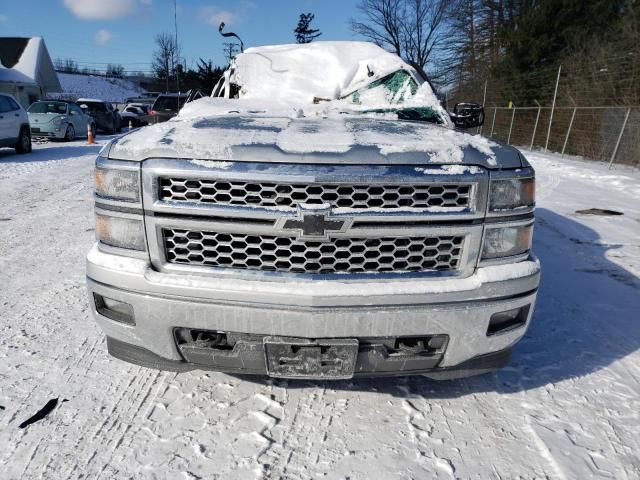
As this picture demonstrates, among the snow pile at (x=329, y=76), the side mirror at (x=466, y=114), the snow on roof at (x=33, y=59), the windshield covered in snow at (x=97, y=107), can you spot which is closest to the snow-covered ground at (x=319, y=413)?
the side mirror at (x=466, y=114)

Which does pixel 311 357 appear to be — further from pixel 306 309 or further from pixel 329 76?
→ pixel 329 76

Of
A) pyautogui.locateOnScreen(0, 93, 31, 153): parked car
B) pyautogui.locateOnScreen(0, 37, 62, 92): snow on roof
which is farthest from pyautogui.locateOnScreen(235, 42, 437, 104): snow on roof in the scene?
pyautogui.locateOnScreen(0, 37, 62, 92): snow on roof

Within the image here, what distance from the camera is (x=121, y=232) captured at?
2006 mm

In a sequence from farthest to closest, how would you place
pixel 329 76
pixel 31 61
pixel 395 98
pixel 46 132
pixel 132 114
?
pixel 31 61 < pixel 132 114 < pixel 46 132 < pixel 329 76 < pixel 395 98

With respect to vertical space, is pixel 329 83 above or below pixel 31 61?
below

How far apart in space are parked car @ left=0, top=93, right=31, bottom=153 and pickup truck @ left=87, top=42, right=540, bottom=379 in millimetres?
11541

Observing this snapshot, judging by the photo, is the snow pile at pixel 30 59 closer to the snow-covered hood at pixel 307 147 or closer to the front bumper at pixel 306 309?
the snow-covered hood at pixel 307 147

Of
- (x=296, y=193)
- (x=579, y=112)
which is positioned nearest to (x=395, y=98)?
(x=296, y=193)

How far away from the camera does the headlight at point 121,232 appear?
1.97 meters

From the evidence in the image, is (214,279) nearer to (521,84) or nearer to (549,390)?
(549,390)

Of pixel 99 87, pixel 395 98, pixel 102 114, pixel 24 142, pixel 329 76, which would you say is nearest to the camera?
pixel 395 98

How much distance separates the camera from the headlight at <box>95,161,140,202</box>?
76.5 inches

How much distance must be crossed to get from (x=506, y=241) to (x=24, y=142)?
13.6m

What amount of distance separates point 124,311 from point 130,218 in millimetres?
414
